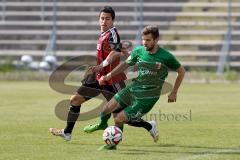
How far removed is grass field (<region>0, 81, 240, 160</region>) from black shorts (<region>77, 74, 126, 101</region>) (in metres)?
0.72

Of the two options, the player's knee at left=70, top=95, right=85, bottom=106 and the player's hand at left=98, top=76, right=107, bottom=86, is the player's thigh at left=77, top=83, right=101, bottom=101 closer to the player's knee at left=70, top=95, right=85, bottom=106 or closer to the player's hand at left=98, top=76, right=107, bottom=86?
the player's knee at left=70, top=95, right=85, bottom=106

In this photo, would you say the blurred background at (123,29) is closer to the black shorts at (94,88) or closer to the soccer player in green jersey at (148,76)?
the black shorts at (94,88)

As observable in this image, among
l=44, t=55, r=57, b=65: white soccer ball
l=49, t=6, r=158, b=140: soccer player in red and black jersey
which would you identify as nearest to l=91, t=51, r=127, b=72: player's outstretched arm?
l=49, t=6, r=158, b=140: soccer player in red and black jersey

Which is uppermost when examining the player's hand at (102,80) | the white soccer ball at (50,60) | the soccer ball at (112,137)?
the player's hand at (102,80)

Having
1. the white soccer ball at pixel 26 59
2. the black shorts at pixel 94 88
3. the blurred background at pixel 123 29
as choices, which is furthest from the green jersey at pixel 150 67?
the white soccer ball at pixel 26 59

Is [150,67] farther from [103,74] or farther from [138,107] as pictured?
[103,74]

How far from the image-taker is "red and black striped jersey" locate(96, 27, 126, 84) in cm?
1112

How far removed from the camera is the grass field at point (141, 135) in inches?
382

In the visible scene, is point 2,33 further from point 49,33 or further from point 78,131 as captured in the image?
point 78,131

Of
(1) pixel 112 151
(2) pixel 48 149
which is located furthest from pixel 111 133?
(2) pixel 48 149

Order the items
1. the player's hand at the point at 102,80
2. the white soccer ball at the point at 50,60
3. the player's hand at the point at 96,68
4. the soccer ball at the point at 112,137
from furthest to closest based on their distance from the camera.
Result: 1. the white soccer ball at the point at 50,60
2. the player's hand at the point at 96,68
3. the player's hand at the point at 102,80
4. the soccer ball at the point at 112,137

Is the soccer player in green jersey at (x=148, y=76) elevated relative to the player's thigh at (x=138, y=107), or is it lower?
elevated

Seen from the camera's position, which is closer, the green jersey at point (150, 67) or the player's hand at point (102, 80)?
the green jersey at point (150, 67)

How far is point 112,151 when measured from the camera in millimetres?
10086
